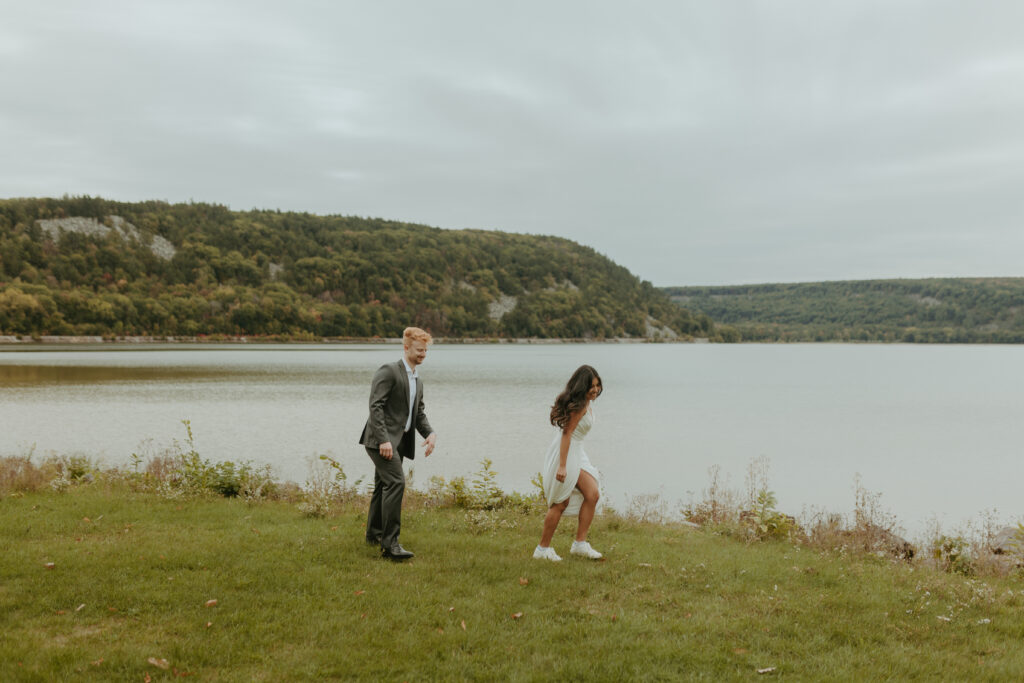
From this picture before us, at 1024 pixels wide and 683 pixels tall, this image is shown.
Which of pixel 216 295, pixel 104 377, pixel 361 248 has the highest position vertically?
pixel 361 248

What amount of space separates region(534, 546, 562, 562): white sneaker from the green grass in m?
0.11

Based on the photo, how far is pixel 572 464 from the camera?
700 centimetres

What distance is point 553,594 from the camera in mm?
6141

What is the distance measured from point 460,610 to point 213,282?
167646 mm

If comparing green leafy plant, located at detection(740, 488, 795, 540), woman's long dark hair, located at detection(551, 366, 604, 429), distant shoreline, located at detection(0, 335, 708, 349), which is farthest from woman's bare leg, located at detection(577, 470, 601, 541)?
distant shoreline, located at detection(0, 335, 708, 349)

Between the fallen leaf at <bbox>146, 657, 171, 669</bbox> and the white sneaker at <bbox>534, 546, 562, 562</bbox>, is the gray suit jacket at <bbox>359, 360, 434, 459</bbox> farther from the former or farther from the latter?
the fallen leaf at <bbox>146, 657, 171, 669</bbox>

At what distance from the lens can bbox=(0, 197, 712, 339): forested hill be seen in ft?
400

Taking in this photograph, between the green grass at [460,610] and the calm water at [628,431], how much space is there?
767cm

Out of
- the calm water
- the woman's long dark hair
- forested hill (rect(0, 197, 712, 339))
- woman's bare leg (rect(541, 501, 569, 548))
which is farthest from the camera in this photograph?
forested hill (rect(0, 197, 712, 339))

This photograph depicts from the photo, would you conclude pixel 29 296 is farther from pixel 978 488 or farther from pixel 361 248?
pixel 978 488

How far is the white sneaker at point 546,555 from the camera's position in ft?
23.5

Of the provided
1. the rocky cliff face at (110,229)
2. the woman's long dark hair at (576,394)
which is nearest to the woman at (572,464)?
the woman's long dark hair at (576,394)

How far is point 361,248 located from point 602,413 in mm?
173686

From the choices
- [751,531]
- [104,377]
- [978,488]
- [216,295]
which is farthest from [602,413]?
[216,295]
